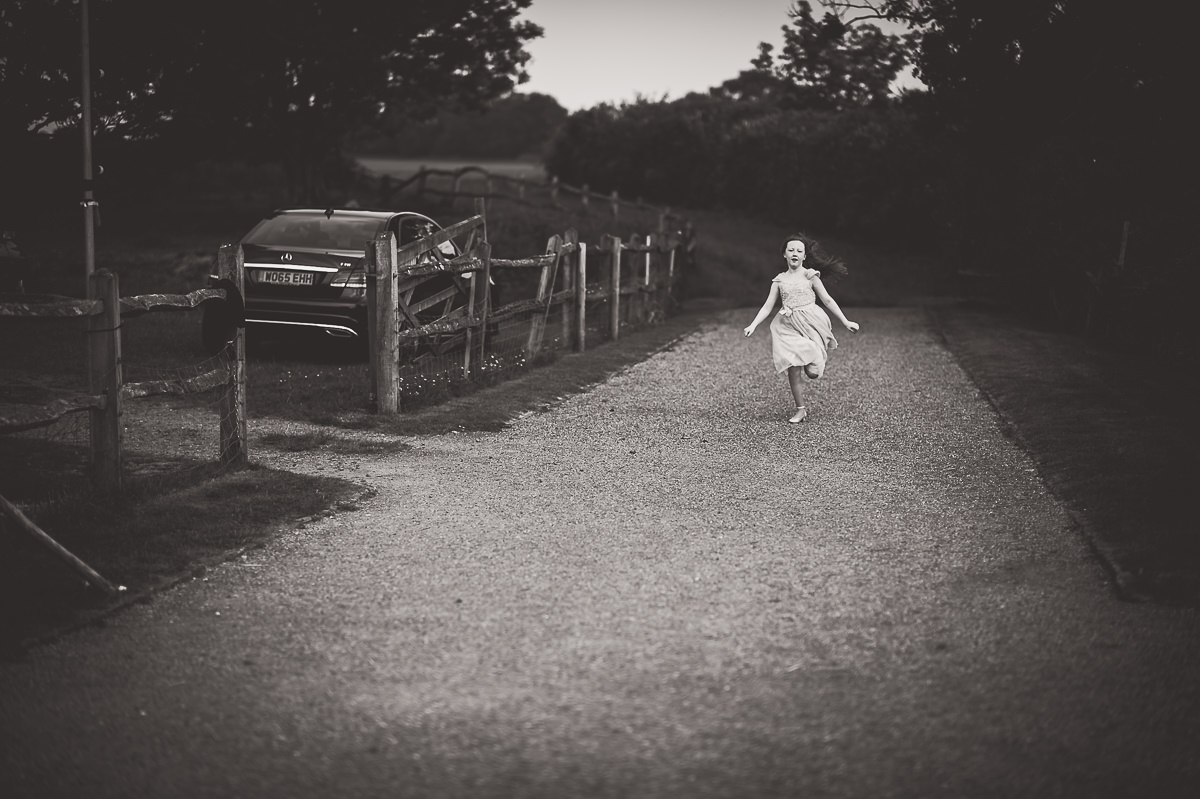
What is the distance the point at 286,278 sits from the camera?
1281 cm

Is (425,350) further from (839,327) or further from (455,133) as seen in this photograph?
(455,133)

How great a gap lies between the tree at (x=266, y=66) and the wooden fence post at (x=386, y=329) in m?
5.59

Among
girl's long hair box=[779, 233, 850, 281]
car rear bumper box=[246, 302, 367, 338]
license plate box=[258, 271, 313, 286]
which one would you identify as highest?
girl's long hair box=[779, 233, 850, 281]

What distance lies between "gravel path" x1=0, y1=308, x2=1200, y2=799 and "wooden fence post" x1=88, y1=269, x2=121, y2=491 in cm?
123

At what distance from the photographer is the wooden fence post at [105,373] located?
656cm

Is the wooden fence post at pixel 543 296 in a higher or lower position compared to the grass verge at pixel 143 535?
higher

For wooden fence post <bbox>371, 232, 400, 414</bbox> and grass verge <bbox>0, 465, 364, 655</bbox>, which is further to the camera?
wooden fence post <bbox>371, 232, 400, 414</bbox>

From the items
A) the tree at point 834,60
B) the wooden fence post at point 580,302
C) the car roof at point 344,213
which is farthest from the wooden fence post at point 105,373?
the tree at point 834,60

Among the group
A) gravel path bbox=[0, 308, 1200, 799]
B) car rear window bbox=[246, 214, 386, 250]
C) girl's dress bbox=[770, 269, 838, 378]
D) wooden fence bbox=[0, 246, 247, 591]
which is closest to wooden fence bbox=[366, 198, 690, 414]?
car rear window bbox=[246, 214, 386, 250]

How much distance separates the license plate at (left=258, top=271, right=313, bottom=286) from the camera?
12773 millimetres

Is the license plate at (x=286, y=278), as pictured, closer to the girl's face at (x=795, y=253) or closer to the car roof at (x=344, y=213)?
the car roof at (x=344, y=213)

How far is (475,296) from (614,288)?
4.05 meters

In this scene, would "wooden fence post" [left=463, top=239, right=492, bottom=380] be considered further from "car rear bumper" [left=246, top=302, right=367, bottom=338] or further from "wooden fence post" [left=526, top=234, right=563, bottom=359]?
"car rear bumper" [left=246, top=302, right=367, bottom=338]

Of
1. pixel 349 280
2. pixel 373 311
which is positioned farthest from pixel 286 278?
pixel 373 311
